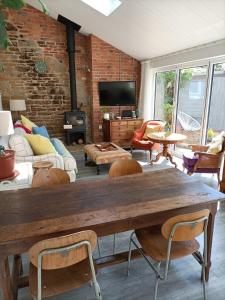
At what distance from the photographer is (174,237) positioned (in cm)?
142

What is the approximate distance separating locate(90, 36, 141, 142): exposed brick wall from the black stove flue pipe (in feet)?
1.60

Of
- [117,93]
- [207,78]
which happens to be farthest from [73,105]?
[207,78]

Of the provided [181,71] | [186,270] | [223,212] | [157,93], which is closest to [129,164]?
[186,270]

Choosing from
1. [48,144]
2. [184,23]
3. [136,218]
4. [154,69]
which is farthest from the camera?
[154,69]

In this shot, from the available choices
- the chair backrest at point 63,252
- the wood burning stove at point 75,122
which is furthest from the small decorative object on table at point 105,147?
the chair backrest at point 63,252

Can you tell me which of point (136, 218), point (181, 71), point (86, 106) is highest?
point (181, 71)

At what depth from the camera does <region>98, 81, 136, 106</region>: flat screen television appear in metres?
5.71

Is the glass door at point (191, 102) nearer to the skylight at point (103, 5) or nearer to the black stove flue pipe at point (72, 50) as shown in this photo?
the skylight at point (103, 5)

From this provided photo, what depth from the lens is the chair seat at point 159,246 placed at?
1.53 m

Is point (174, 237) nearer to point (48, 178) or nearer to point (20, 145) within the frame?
point (48, 178)

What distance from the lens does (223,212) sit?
2844 millimetres

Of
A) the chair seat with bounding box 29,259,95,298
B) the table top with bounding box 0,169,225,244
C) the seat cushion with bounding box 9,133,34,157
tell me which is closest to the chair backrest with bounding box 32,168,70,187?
the table top with bounding box 0,169,225,244

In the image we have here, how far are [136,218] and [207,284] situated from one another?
93cm

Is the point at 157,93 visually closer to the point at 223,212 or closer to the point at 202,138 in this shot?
the point at 202,138
